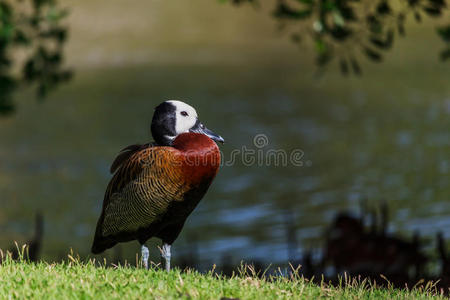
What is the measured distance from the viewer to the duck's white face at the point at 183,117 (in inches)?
228

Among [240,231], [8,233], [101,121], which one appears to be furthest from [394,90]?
[8,233]

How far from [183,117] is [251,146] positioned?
13.3 meters

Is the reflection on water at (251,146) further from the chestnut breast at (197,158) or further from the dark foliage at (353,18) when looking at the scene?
the chestnut breast at (197,158)

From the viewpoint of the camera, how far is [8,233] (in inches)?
504

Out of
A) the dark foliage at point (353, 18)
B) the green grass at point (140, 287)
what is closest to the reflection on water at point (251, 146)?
the dark foliage at point (353, 18)

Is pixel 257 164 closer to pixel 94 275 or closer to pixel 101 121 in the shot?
pixel 101 121

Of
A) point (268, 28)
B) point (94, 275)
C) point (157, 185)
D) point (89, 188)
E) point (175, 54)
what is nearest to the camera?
point (94, 275)

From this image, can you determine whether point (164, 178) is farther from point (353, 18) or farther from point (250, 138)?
point (250, 138)

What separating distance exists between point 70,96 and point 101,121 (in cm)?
653

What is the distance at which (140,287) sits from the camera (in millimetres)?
4883

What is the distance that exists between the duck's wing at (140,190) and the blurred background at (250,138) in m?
3.17

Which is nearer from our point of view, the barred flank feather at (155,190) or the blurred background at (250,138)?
the barred flank feather at (155,190)

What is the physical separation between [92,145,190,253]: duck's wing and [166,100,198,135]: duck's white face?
229 millimetres

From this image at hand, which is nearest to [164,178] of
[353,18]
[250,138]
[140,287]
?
[140,287]
